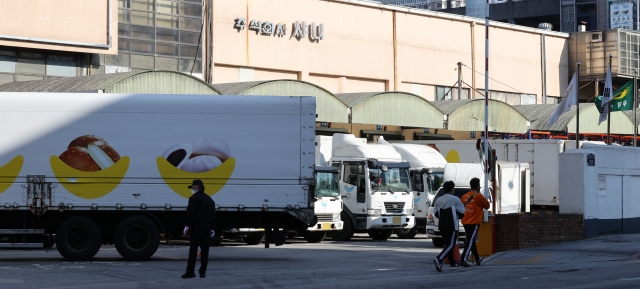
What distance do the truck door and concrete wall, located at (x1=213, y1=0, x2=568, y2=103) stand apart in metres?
17.2

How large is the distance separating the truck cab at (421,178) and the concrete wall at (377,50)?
52.0 feet

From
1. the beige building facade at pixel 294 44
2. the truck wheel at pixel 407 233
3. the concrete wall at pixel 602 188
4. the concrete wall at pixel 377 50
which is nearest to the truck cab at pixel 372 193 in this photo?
the truck wheel at pixel 407 233

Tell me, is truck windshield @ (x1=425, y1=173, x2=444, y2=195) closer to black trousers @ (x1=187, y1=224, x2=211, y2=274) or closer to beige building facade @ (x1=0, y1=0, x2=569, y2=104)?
beige building facade @ (x1=0, y1=0, x2=569, y2=104)

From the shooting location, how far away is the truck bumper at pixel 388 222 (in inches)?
1160

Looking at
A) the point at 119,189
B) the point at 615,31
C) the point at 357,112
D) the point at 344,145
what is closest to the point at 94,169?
the point at 119,189

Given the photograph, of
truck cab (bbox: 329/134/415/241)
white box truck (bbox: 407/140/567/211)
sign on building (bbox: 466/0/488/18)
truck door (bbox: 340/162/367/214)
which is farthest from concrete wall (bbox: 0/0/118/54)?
sign on building (bbox: 466/0/488/18)

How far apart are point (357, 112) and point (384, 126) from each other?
12.3ft

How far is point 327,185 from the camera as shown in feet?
93.4

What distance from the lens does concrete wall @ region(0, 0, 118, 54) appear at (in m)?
38.0

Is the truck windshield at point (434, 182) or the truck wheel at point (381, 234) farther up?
the truck windshield at point (434, 182)

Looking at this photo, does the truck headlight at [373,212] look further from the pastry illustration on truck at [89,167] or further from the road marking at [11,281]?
the road marking at [11,281]

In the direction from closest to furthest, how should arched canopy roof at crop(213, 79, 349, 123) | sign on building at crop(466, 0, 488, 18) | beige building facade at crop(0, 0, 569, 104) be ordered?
arched canopy roof at crop(213, 79, 349, 123), beige building facade at crop(0, 0, 569, 104), sign on building at crop(466, 0, 488, 18)

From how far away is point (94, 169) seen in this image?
20141 mm

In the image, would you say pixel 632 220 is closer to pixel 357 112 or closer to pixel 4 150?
pixel 4 150
